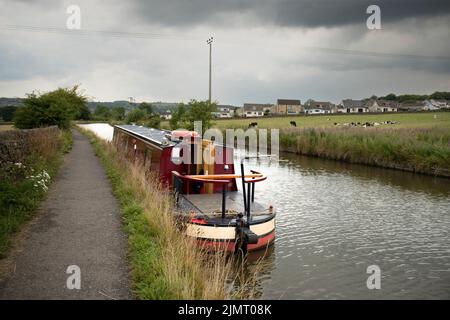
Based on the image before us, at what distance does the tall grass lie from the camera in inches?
760

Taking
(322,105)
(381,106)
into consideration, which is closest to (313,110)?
(322,105)

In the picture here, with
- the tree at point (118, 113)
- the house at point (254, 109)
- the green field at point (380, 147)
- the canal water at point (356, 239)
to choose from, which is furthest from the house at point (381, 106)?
the canal water at point (356, 239)

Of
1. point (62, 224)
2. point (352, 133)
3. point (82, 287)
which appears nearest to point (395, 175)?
point (352, 133)

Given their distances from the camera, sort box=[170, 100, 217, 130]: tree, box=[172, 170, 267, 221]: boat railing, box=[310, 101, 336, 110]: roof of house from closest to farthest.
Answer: box=[172, 170, 267, 221]: boat railing, box=[170, 100, 217, 130]: tree, box=[310, 101, 336, 110]: roof of house

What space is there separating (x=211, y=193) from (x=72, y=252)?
5.41m

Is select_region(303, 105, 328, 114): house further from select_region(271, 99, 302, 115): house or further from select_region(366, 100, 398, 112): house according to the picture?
select_region(366, 100, 398, 112): house

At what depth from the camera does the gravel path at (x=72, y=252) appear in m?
4.88

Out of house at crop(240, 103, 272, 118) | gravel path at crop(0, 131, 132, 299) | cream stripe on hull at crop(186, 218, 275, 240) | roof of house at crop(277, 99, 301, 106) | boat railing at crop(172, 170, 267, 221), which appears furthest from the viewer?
roof of house at crop(277, 99, 301, 106)

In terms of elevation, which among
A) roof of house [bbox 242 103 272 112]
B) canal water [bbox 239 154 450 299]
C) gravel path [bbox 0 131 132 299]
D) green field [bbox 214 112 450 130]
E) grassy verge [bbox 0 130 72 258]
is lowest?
canal water [bbox 239 154 450 299]

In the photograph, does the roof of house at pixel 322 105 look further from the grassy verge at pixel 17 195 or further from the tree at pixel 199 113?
the grassy verge at pixel 17 195

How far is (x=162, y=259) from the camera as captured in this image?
5.61m

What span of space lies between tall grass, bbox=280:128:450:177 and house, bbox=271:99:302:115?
95.0m

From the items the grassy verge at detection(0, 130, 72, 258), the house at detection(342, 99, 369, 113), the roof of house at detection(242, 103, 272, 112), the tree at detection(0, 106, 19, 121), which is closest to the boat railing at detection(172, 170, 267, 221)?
the grassy verge at detection(0, 130, 72, 258)

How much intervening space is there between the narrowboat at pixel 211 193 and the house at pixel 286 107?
112602 mm
